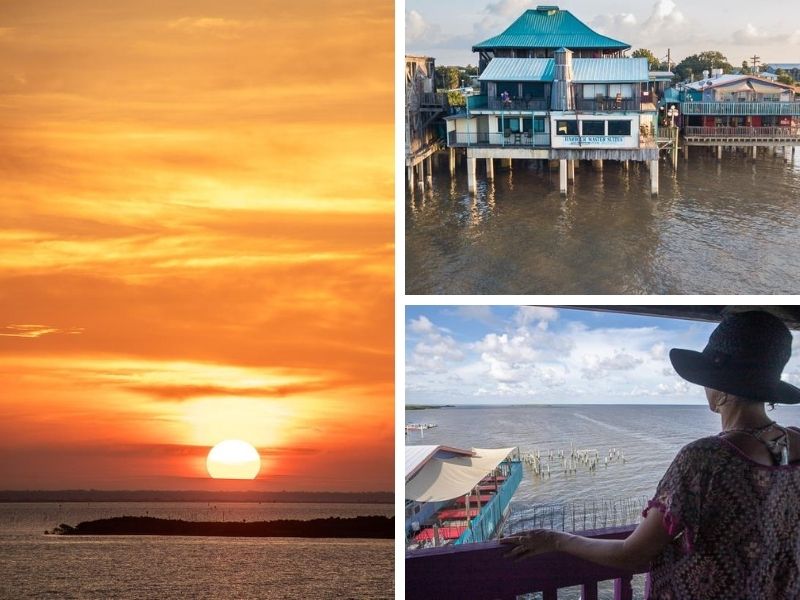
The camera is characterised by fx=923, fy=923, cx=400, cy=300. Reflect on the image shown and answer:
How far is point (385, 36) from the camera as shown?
2.25 m

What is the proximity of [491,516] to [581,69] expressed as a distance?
1.06 metres

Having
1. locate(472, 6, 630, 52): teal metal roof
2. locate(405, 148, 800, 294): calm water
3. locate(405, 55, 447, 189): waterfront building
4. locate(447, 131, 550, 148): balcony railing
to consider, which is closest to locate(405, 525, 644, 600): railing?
locate(405, 148, 800, 294): calm water

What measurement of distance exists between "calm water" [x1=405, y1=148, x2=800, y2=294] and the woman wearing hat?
620mm

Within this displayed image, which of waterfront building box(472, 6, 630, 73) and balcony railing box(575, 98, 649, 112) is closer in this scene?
waterfront building box(472, 6, 630, 73)

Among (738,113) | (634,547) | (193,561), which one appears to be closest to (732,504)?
(634,547)

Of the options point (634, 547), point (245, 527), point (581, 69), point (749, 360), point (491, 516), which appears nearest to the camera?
point (634, 547)

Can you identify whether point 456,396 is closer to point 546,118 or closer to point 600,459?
point 600,459

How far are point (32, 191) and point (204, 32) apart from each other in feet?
2.03

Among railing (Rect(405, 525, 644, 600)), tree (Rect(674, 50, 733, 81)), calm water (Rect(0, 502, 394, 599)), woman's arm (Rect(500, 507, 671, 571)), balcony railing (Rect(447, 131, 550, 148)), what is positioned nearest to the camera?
woman's arm (Rect(500, 507, 671, 571))

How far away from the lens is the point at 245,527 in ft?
9.01

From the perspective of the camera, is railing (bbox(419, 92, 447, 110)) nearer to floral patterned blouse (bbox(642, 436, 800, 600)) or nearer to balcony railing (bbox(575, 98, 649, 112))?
balcony railing (bbox(575, 98, 649, 112))

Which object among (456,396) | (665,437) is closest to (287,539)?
(456,396)

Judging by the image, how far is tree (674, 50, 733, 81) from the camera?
2127 mm

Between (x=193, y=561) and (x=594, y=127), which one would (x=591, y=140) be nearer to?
(x=594, y=127)
